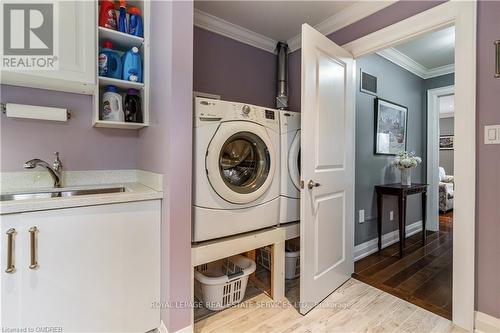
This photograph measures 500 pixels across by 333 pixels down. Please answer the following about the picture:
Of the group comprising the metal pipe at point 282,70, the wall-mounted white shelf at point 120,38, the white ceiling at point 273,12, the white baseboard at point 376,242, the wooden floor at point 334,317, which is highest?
the white ceiling at point 273,12

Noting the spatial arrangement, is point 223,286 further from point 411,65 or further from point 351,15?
point 411,65

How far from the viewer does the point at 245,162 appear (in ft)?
5.92

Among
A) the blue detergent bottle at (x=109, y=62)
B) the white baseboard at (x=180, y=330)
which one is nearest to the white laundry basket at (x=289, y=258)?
the white baseboard at (x=180, y=330)

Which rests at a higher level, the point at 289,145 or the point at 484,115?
the point at 484,115

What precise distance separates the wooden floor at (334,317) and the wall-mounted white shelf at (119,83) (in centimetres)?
157

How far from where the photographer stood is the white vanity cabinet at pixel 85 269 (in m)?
1.08

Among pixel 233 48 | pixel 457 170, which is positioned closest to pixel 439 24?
pixel 457 170

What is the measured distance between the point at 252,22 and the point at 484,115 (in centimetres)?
184

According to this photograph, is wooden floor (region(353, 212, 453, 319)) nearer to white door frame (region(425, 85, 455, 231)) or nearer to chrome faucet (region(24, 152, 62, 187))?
white door frame (region(425, 85, 455, 231))

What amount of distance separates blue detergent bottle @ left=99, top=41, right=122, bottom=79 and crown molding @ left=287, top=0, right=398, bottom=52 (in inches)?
68.2

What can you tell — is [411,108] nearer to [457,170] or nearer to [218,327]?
[457,170]

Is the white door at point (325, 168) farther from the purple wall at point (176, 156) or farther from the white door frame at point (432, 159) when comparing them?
the white door frame at point (432, 159)

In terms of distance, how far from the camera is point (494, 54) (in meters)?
1.40

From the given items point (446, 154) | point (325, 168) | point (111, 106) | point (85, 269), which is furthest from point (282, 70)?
point (446, 154)
